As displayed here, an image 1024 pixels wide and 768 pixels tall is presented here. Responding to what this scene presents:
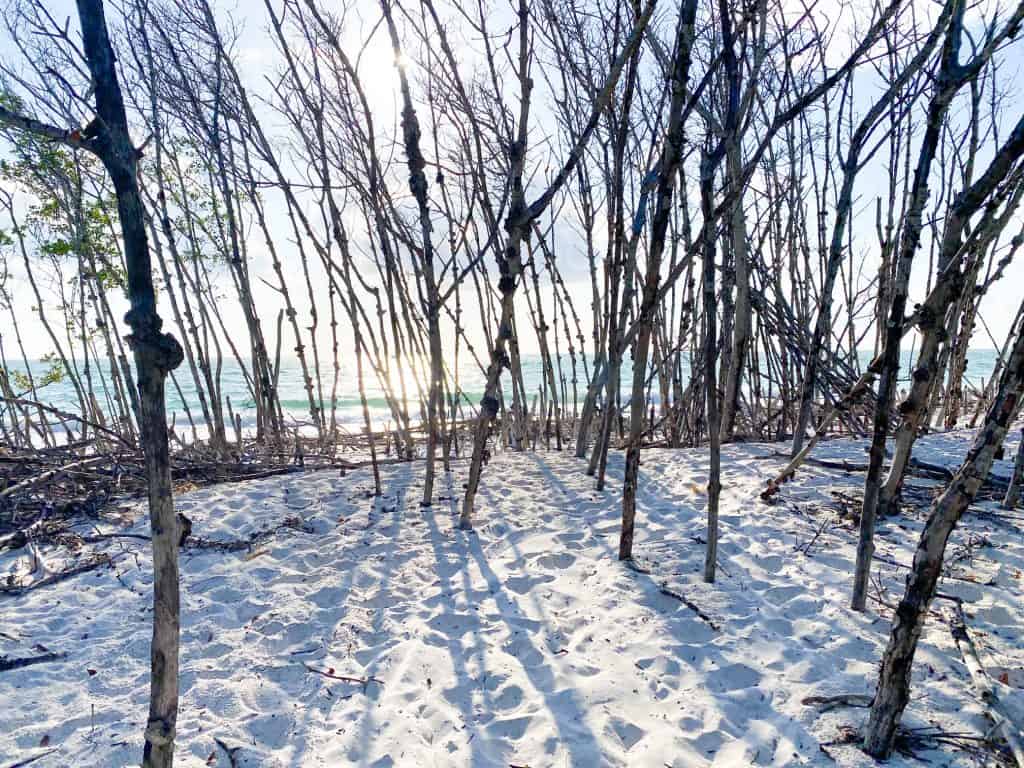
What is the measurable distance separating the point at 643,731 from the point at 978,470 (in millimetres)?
1050

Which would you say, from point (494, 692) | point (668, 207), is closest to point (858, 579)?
point (494, 692)

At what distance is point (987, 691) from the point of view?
4.67 ft

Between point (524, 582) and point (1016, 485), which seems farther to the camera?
point (1016, 485)

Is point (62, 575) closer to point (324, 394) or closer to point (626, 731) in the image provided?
point (626, 731)

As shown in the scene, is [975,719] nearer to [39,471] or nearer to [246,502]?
[246,502]

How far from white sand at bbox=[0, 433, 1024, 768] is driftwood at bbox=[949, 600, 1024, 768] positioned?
4 centimetres

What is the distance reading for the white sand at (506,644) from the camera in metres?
1.48

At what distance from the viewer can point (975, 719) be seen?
4.51ft

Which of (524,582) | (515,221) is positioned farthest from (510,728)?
(515,221)

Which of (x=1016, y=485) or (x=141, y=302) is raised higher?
(x=141, y=302)

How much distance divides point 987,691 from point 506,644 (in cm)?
137

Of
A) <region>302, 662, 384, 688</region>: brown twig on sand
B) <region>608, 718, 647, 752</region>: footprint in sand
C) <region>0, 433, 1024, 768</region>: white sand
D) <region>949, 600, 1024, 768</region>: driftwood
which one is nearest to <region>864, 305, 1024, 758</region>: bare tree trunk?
<region>0, 433, 1024, 768</region>: white sand

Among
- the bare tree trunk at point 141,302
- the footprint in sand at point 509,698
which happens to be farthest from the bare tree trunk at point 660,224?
the bare tree trunk at point 141,302

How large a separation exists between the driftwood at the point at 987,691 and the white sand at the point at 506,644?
0.14ft
